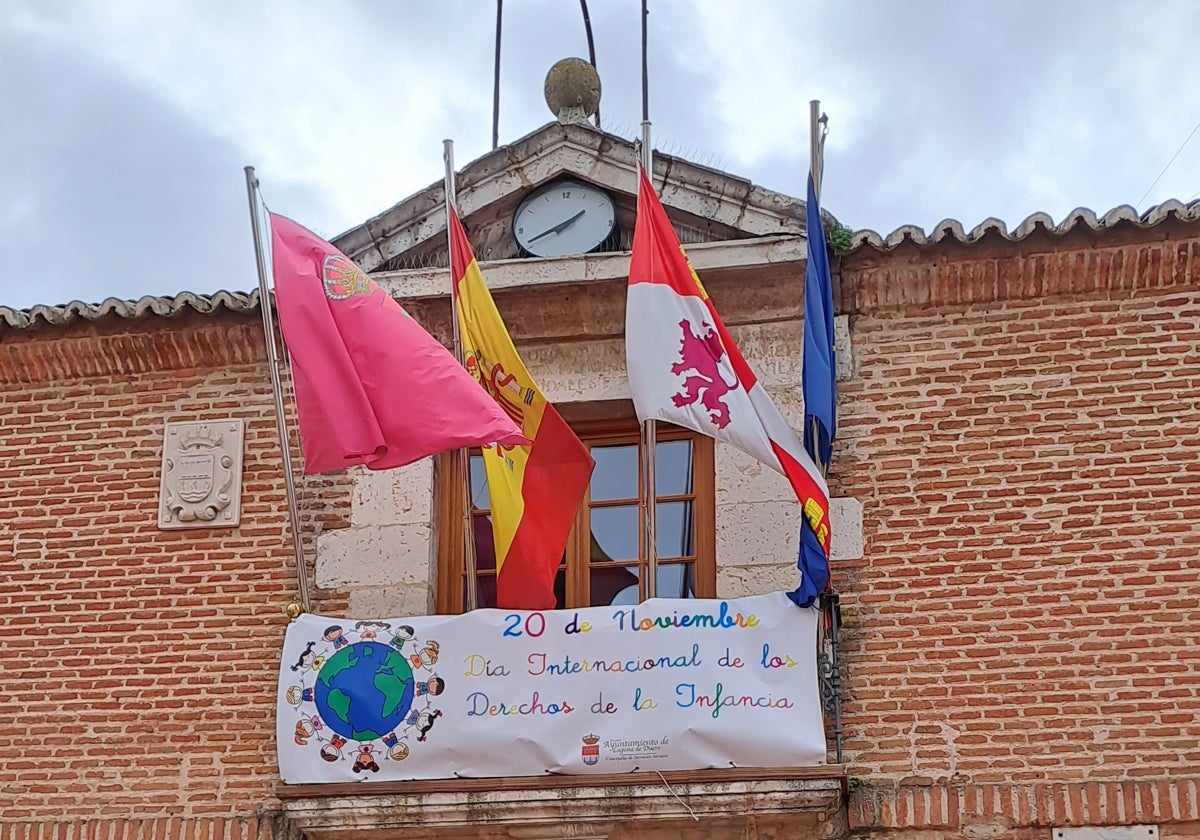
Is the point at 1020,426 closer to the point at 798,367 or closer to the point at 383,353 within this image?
the point at 798,367

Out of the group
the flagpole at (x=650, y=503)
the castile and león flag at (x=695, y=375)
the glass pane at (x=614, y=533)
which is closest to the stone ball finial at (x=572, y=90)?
the flagpole at (x=650, y=503)

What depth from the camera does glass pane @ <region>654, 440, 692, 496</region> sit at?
25.8ft

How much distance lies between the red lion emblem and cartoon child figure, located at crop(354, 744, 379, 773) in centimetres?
192

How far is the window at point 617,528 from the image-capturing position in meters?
7.67

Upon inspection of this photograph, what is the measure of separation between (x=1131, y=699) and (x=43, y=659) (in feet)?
15.6

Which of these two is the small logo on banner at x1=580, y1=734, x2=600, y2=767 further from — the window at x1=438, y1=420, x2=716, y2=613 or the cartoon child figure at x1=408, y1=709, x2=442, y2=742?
the window at x1=438, y1=420, x2=716, y2=613

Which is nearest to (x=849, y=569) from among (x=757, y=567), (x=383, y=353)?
(x=757, y=567)

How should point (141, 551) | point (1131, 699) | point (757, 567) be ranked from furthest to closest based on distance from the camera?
point (141, 551), point (757, 567), point (1131, 699)

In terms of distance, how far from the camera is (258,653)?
→ 25.2 feet

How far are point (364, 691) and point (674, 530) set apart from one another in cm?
157

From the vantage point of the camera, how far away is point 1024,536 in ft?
23.8

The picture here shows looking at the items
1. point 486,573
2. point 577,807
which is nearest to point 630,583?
point 486,573

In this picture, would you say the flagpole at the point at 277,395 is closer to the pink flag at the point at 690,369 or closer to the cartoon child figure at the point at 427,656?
the cartoon child figure at the point at 427,656

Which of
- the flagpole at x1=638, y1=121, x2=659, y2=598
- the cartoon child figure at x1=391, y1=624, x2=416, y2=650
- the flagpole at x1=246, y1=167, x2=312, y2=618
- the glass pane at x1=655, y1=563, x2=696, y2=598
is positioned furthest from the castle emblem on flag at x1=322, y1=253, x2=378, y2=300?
the glass pane at x1=655, y1=563, x2=696, y2=598
